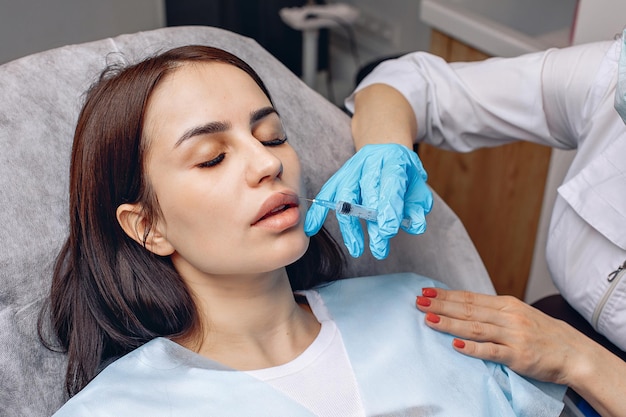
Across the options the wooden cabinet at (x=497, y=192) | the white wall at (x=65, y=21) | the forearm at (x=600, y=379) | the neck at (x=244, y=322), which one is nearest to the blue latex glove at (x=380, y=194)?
the neck at (x=244, y=322)

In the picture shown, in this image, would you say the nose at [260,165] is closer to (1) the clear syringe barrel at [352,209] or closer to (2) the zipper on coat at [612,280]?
(1) the clear syringe barrel at [352,209]

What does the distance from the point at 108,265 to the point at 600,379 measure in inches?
29.9

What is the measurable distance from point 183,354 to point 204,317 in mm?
64

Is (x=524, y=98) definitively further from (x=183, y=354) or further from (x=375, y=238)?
(x=183, y=354)

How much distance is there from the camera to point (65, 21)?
2129mm

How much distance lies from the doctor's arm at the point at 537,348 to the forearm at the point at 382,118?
303 mm

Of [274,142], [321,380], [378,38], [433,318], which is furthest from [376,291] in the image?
[378,38]

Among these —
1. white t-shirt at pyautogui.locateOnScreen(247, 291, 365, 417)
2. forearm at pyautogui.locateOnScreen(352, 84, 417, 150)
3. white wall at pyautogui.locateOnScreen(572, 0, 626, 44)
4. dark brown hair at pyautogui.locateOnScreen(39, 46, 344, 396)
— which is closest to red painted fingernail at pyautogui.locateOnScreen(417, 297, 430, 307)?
white t-shirt at pyautogui.locateOnScreen(247, 291, 365, 417)

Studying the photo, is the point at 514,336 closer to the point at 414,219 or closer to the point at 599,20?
the point at 414,219

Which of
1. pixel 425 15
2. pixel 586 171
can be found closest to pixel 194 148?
pixel 586 171

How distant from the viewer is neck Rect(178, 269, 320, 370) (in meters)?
1.08

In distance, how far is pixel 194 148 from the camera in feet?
3.24

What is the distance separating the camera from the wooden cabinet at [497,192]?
190cm

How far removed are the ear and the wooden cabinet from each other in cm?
110
